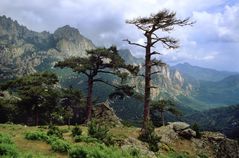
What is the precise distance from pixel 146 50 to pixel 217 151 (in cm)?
1328

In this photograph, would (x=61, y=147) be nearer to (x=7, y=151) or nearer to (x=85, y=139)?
(x=7, y=151)

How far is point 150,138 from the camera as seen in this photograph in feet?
113

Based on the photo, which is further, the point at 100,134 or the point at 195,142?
the point at 195,142

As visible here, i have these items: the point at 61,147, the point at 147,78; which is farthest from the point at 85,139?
the point at 147,78

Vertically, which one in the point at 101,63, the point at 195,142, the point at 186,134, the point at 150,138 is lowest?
the point at 195,142

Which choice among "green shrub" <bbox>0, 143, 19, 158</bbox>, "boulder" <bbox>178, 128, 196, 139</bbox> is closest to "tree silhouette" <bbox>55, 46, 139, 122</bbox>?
"boulder" <bbox>178, 128, 196, 139</bbox>

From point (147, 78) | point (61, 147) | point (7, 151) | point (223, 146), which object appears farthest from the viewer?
point (223, 146)

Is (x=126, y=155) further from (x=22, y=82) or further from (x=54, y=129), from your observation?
(x=22, y=82)

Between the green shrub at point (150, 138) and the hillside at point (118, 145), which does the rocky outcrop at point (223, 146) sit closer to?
the hillside at point (118, 145)

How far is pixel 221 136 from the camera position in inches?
1732

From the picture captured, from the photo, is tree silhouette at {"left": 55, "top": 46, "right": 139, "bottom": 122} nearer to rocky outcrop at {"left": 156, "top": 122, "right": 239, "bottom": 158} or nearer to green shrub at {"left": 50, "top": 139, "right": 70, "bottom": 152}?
rocky outcrop at {"left": 156, "top": 122, "right": 239, "bottom": 158}

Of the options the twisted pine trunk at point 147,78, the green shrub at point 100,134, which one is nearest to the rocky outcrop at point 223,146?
the twisted pine trunk at point 147,78

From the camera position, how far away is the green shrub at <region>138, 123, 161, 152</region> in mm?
33616

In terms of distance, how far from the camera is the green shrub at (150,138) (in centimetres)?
3362
